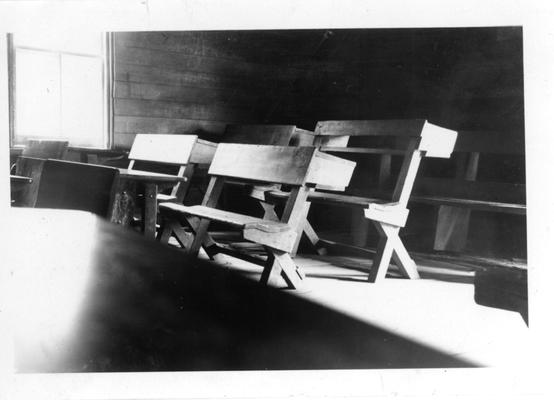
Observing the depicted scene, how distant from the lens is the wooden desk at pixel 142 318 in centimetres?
74

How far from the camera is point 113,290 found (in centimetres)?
87

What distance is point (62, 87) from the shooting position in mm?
4004

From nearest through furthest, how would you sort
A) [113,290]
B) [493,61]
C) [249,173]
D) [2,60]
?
[113,290] < [2,60] < [249,173] < [493,61]

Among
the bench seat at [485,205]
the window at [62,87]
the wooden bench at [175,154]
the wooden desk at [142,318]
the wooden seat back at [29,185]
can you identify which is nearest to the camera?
the wooden desk at [142,318]

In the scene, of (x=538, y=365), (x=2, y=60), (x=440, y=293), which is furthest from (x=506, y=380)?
(x=2, y=60)

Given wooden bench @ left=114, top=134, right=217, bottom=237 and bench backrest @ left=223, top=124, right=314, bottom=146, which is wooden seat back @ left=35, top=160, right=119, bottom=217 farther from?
bench backrest @ left=223, top=124, right=314, bottom=146

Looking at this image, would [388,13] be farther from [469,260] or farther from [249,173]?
[469,260]

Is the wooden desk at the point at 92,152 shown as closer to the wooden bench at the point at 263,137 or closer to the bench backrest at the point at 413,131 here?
the wooden bench at the point at 263,137

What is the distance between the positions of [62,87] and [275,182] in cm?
250

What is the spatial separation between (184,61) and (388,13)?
305 cm

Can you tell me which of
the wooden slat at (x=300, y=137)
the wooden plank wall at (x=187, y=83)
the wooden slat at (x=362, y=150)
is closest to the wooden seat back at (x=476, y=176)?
the wooden slat at (x=362, y=150)

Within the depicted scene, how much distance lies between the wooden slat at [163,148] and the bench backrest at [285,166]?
3.16 feet

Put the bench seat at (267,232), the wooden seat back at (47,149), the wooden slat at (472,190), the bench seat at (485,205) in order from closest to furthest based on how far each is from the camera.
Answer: the bench seat at (267,232)
the bench seat at (485,205)
the wooden slat at (472,190)
the wooden seat back at (47,149)

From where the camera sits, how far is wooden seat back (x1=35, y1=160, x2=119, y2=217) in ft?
5.60
